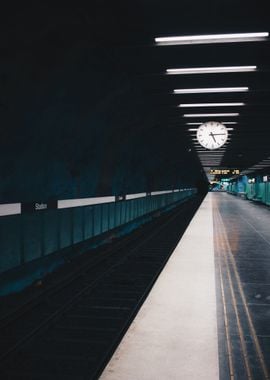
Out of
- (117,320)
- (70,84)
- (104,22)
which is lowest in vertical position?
(117,320)

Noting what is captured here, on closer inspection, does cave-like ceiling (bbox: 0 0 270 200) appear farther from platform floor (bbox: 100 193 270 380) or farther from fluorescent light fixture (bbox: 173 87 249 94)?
platform floor (bbox: 100 193 270 380)

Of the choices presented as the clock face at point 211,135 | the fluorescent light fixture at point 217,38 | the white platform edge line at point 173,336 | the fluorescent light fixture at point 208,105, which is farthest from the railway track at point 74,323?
→ the fluorescent light fixture at point 208,105

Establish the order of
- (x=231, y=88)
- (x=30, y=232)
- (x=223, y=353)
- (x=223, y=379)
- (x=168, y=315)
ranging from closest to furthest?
(x=223, y=379), (x=223, y=353), (x=168, y=315), (x=30, y=232), (x=231, y=88)

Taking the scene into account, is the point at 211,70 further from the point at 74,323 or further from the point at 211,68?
the point at 74,323

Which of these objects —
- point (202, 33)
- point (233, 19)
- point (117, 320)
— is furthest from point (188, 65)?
point (117, 320)

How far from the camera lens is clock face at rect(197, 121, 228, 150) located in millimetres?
11477

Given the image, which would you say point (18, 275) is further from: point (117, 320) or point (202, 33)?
point (202, 33)

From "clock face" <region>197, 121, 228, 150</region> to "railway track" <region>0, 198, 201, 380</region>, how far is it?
4108 mm

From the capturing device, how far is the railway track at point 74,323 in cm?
432

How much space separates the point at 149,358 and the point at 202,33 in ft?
17.3

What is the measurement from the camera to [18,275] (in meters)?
7.27

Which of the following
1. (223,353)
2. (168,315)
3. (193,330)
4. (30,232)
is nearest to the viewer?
(223,353)

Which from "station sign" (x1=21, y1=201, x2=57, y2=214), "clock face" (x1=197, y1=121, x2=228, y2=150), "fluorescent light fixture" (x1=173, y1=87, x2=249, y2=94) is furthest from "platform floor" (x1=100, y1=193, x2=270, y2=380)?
"fluorescent light fixture" (x1=173, y1=87, x2=249, y2=94)

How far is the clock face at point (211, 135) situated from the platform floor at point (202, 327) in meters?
3.56
